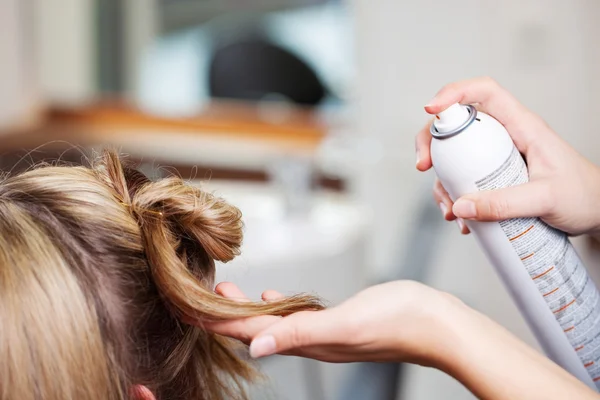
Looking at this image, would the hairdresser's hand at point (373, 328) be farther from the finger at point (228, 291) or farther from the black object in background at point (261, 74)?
the black object in background at point (261, 74)

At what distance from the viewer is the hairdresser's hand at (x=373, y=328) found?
0.60 m

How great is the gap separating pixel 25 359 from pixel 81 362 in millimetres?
50

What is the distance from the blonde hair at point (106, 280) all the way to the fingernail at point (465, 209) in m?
0.17

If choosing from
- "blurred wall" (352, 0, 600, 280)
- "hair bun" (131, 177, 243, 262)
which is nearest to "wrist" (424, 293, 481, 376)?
"hair bun" (131, 177, 243, 262)

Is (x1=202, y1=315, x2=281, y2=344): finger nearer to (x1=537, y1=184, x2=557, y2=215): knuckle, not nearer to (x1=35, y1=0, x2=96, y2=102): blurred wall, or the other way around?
(x1=537, y1=184, x2=557, y2=215): knuckle

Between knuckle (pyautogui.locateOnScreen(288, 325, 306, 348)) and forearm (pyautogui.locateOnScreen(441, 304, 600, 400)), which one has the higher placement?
knuckle (pyautogui.locateOnScreen(288, 325, 306, 348))

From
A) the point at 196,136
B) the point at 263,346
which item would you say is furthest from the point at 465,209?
the point at 196,136

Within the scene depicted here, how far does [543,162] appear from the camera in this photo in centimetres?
75

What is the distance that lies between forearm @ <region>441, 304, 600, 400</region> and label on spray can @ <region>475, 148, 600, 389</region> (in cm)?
8

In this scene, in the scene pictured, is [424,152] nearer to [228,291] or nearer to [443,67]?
[228,291]

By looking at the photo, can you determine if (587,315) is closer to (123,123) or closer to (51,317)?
(51,317)

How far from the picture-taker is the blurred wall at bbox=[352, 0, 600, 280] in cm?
198

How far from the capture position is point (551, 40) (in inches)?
78.8

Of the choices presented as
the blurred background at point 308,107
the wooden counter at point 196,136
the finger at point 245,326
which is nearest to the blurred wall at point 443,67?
the blurred background at point 308,107
